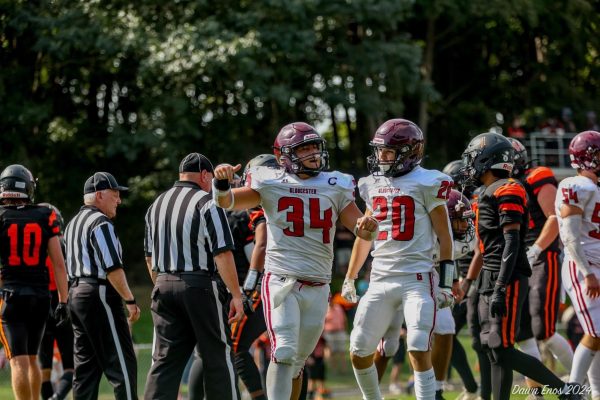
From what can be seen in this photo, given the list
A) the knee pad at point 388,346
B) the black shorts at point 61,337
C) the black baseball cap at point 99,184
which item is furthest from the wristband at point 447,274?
the black shorts at point 61,337

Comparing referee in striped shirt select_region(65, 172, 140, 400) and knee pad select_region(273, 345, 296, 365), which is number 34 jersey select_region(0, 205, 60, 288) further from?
knee pad select_region(273, 345, 296, 365)

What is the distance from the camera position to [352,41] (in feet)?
74.6

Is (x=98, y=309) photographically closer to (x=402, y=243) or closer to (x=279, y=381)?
(x=279, y=381)

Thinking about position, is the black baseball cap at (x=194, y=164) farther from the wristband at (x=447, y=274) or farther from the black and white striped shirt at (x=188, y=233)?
the wristband at (x=447, y=274)

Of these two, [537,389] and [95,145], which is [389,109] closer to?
[95,145]

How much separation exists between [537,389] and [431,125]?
18791 millimetres

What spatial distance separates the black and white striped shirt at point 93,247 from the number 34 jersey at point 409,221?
2.25 meters

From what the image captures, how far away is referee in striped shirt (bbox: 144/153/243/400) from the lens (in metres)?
7.36

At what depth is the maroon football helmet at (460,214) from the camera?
8547mm

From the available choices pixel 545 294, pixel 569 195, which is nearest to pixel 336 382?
pixel 545 294

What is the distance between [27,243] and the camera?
28.7 feet

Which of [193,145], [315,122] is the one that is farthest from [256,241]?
[315,122]

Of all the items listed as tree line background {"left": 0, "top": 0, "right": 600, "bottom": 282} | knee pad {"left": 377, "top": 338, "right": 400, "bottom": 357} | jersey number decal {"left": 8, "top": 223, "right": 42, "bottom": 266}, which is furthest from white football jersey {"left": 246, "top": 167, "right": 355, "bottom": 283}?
tree line background {"left": 0, "top": 0, "right": 600, "bottom": 282}

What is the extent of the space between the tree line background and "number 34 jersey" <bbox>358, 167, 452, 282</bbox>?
40.0ft
